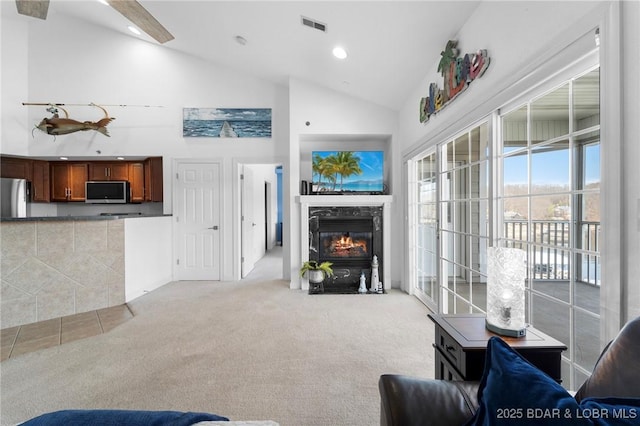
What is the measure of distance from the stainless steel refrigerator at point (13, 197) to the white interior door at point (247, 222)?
361cm

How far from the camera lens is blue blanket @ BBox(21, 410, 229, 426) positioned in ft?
2.37

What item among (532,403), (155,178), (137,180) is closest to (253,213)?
(155,178)

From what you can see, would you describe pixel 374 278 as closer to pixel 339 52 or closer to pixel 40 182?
pixel 339 52

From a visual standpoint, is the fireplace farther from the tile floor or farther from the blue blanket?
the blue blanket

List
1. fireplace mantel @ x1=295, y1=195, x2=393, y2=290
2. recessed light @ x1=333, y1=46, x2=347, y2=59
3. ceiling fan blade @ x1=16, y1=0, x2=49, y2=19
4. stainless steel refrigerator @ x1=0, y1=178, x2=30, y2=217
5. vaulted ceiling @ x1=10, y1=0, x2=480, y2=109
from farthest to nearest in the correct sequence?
stainless steel refrigerator @ x1=0, y1=178, x2=30, y2=217 → fireplace mantel @ x1=295, y1=195, x2=393, y2=290 → recessed light @ x1=333, y1=46, x2=347, y2=59 → ceiling fan blade @ x1=16, y1=0, x2=49, y2=19 → vaulted ceiling @ x1=10, y1=0, x2=480, y2=109

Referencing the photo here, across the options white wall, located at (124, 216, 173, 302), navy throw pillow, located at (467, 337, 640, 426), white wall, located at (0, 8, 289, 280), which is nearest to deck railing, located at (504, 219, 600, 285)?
navy throw pillow, located at (467, 337, 640, 426)

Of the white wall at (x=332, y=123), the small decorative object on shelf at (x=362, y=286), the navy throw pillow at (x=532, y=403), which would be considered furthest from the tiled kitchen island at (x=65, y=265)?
the navy throw pillow at (x=532, y=403)

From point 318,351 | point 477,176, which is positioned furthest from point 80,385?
point 477,176

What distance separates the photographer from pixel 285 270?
4949 mm

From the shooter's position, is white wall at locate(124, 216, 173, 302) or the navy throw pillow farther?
white wall at locate(124, 216, 173, 302)

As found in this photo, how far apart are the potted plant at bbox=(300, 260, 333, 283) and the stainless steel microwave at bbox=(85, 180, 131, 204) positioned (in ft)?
11.2

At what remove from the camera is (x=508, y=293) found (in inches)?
50.5

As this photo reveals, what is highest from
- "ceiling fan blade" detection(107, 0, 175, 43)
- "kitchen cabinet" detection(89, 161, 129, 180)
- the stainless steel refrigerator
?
"ceiling fan blade" detection(107, 0, 175, 43)

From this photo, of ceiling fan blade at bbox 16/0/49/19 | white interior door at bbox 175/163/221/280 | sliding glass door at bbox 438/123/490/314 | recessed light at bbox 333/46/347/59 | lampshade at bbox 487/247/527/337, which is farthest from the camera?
white interior door at bbox 175/163/221/280
